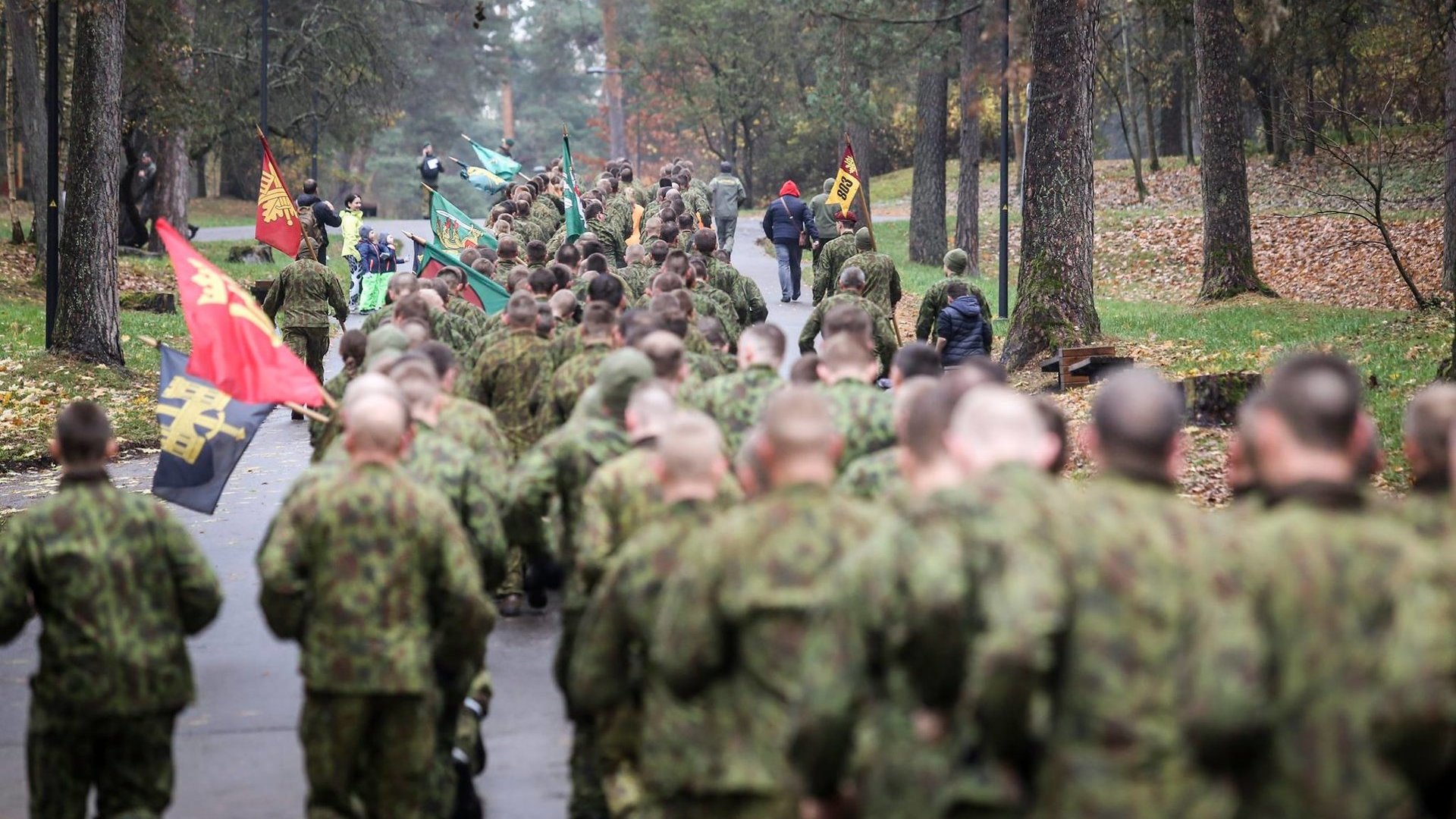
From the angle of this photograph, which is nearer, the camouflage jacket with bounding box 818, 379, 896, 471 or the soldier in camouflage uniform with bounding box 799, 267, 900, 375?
the camouflage jacket with bounding box 818, 379, 896, 471

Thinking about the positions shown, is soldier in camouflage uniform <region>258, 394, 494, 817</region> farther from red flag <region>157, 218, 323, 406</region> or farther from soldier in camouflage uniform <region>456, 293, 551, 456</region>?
soldier in camouflage uniform <region>456, 293, 551, 456</region>

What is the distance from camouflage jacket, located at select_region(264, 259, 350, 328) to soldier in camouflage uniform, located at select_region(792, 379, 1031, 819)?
14801 mm

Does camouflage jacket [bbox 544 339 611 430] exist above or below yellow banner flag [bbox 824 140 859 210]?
below

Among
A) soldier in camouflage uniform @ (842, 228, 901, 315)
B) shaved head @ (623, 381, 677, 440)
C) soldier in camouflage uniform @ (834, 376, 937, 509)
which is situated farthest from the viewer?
soldier in camouflage uniform @ (842, 228, 901, 315)

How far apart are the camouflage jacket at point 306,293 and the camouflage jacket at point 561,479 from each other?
37.2ft

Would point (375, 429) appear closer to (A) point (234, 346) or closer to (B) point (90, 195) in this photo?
(A) point (234, 346)

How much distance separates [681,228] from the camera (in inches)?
882

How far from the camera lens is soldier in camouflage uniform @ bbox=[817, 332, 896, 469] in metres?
8.12

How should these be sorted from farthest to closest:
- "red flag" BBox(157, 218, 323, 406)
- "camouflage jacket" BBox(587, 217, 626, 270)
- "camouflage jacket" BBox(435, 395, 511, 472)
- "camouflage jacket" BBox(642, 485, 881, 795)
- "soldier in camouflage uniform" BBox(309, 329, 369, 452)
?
"camouflage jacket" BBox(587, 217, 626, 270) → "soldier in camouflage uniform" BBox(309, 329, 369, 452) → "red flag" BBox(157, 218, 323, 406) → "camouflage jacket" BBox(435, 395, 511, 472) → "camouflage jacket" BBox(642, 485, 881, 795)

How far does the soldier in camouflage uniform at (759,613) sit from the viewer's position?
513 centimetres

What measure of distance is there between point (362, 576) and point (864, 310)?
28.6 ft

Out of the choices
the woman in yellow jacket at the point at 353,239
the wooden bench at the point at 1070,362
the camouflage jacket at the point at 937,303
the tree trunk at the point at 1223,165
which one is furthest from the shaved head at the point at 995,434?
the woman in yellow jacket at the point at 353,239

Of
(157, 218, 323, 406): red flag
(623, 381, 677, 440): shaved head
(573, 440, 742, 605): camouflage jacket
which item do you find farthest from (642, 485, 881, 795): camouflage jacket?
(157, 218, 323, 406): red flag

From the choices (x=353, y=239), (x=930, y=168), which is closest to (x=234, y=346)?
(x=353, y=239)
